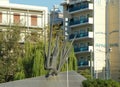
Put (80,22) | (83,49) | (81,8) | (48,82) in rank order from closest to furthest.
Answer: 1. (48,82)
2. (83,49)
3. (80,22)
4. (81,8)

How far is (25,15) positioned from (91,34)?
1083 centimetres

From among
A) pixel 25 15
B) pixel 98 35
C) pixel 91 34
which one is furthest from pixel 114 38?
pixel 25 15

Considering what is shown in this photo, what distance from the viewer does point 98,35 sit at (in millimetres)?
85625

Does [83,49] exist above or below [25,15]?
below

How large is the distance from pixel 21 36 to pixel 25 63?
8233 millimetres

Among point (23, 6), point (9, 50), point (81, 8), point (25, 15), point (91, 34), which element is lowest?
point (9, 50)

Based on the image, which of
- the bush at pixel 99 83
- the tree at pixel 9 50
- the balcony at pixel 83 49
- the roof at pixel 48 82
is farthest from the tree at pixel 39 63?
the balcony at pixel 83 49

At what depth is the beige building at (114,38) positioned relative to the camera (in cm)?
8375

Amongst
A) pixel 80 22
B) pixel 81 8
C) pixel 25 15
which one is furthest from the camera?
pixel 81 8

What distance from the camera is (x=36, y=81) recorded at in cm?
4575

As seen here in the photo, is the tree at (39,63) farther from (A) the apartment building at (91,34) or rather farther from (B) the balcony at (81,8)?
(B) the balcony at (81,8)

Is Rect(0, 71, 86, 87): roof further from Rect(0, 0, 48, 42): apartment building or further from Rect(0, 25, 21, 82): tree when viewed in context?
Rect(0, 0, 48, 42): apartment building

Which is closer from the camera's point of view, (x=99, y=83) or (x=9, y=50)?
(x=99, y=83)

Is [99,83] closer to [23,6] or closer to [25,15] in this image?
[25,15]
